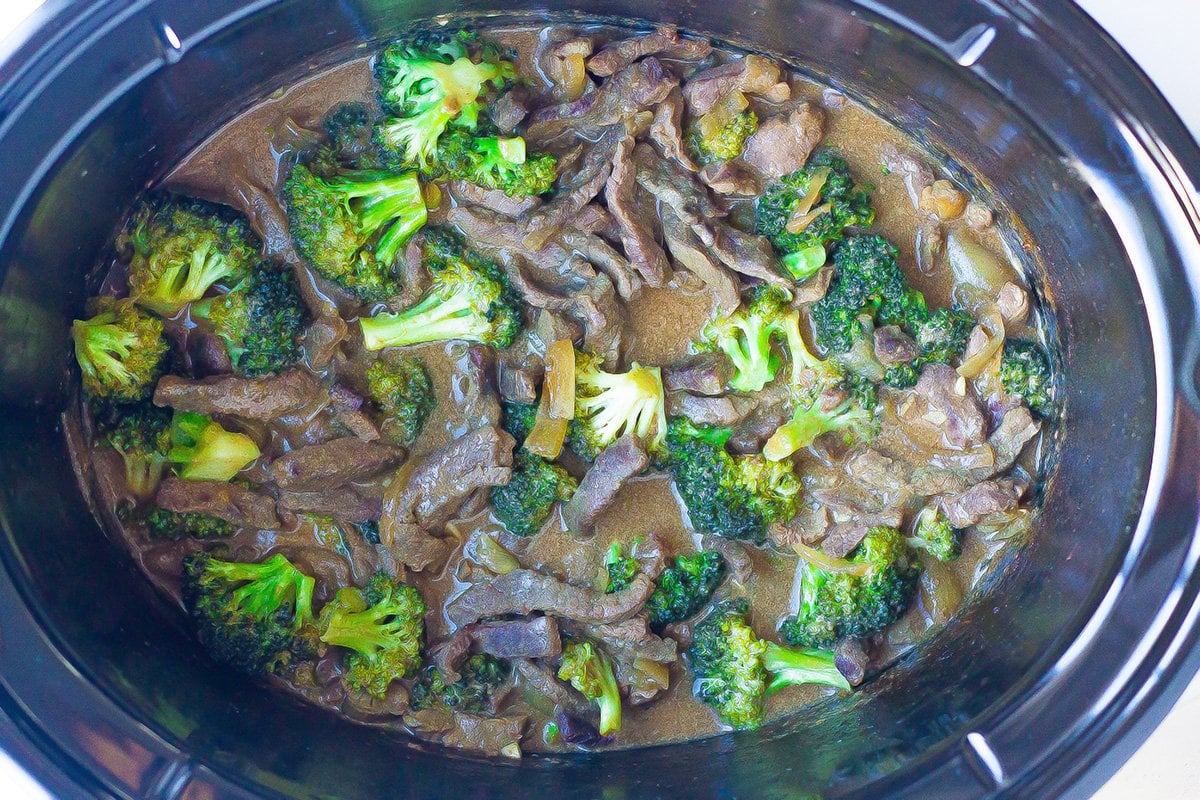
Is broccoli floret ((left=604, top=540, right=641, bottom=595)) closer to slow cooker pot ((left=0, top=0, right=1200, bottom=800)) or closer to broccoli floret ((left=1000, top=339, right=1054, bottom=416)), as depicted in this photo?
slow cooker pot ((left=0, top=0, right=1200, bottom=800))

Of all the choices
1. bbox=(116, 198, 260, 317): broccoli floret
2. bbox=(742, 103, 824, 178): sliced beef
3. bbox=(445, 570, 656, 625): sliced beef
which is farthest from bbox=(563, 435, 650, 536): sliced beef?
bbox=(116, 198, 260, 317): broccoli floret

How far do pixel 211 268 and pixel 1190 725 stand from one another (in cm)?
325

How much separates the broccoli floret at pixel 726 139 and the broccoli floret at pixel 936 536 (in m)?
1.31

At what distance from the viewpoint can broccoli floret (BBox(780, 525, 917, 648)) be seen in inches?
116

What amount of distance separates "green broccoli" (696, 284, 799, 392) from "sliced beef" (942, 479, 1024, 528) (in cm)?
72

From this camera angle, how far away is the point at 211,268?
9.25 ft

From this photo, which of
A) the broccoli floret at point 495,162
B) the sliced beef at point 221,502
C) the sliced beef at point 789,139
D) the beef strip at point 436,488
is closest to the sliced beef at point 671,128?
the sliced beef at point 789,139

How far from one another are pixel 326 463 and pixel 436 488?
34 centimetres

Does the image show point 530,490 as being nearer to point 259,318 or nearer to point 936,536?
point 259,318

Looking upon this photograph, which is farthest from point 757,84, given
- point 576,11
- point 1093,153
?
point 1093,153

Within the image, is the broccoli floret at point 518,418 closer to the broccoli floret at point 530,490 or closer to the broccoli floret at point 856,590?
the broccoli floret at point 530,490

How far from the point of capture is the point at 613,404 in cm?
296

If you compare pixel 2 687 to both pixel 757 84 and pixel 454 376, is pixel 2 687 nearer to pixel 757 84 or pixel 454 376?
pixel 454 376

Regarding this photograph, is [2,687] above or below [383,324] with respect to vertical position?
below
